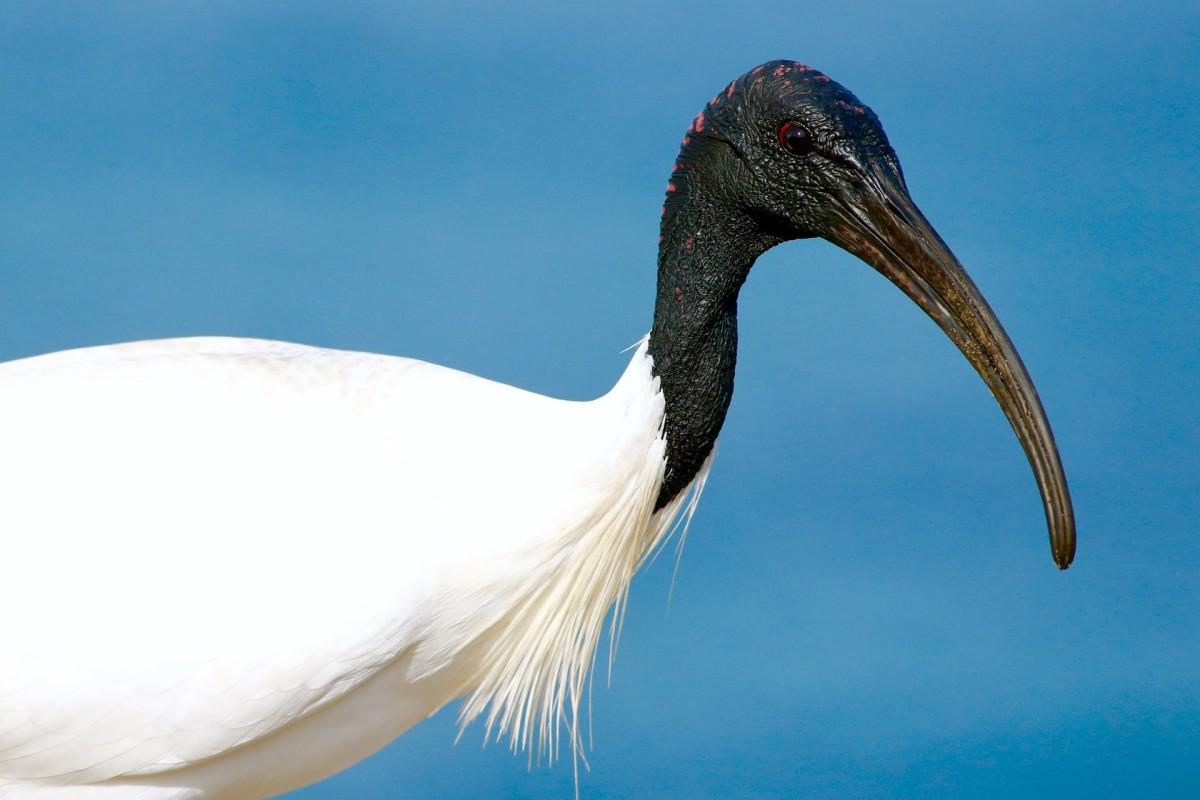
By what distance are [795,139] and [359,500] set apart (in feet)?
3.10

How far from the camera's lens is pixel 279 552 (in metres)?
3.50

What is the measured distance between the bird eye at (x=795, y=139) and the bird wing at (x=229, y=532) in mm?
593

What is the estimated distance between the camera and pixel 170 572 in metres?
3.47

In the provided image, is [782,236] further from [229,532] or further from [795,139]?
[229,532]

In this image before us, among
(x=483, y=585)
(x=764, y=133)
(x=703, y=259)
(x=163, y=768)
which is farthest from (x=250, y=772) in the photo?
(x=764, y=133)

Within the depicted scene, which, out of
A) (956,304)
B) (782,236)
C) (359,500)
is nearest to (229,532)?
(359,500)

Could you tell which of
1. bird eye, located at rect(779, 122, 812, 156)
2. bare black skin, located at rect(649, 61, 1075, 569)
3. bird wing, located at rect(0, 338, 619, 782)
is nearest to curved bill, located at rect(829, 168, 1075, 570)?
bare black skin, located at rect(649, 61, 1075, 569)

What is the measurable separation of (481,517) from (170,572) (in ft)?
1.73

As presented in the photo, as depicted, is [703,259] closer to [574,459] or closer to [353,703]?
[574,459]

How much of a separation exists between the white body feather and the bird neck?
0.05m

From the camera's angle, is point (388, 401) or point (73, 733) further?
point (388, 401)

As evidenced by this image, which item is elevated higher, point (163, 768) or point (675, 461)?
point (675, 461)

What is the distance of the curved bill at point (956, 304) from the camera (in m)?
3.33

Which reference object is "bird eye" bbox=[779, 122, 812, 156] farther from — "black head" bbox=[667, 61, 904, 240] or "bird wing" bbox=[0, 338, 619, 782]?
"bird wing" bbox=[0, 338, 619, 782]
